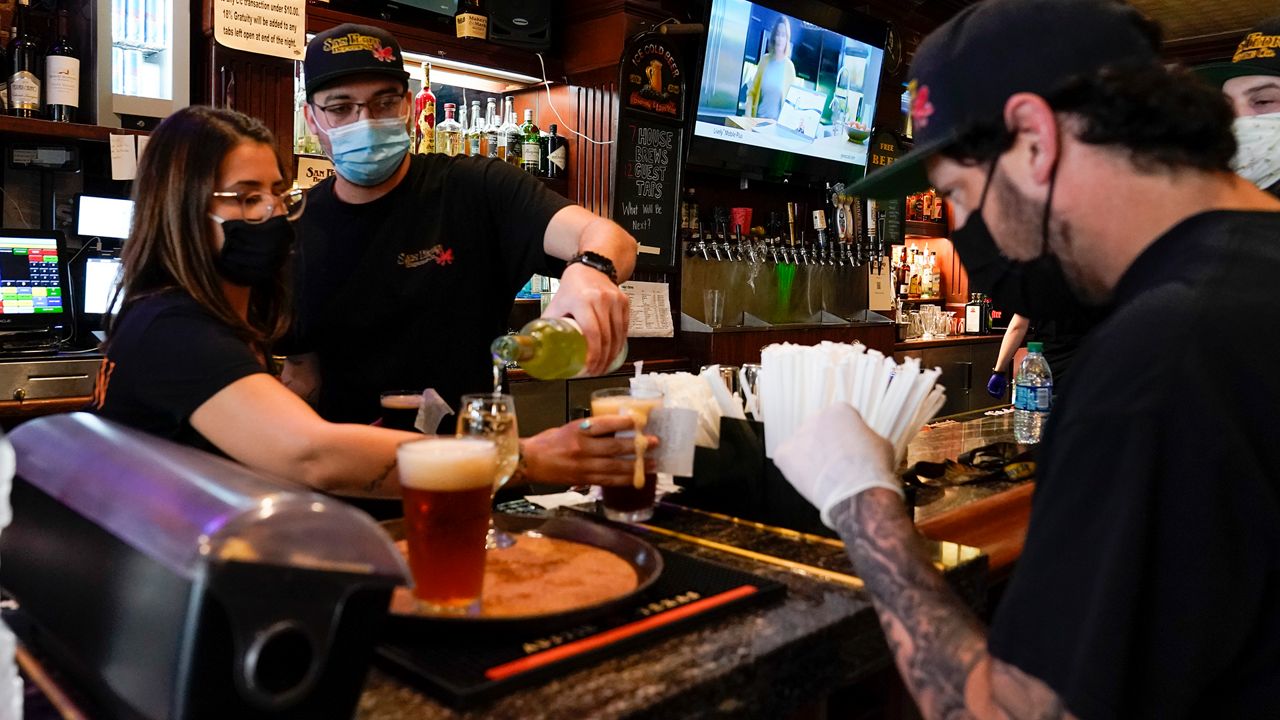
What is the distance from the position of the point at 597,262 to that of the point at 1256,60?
2384mm

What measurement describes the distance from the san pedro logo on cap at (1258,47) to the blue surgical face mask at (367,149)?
2660mm

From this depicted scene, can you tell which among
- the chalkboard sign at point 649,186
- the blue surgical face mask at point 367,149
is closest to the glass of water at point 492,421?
the blue surgical face mask at point 367,149

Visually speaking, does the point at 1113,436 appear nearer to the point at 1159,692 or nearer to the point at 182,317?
the point at 1159,692

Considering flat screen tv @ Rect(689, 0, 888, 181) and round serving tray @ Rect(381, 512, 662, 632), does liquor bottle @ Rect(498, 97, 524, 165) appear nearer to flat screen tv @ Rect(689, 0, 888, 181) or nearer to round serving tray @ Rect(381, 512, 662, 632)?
flat screen tv @ Rect(689, 0, 888, 181)

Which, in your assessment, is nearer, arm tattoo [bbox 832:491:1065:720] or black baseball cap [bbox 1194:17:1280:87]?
arm tattoo [bbox 832:491:1065:720]

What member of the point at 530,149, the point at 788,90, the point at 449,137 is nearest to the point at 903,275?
the point at 788,90

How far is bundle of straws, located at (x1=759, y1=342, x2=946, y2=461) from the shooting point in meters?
1.58

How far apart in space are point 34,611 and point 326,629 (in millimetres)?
457

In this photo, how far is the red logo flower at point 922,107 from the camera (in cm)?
116

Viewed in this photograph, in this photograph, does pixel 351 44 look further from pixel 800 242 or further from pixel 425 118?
pixel 800 242

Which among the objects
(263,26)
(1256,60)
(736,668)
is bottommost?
(736,668)

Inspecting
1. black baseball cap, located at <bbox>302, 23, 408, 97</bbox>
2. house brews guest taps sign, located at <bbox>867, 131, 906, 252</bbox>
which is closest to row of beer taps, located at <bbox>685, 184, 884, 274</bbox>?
house brews guest taps sign, located at <bbox>867, 131, 906, 252</bbox>

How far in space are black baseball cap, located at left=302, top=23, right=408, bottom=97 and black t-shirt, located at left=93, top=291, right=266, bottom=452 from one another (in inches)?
33.7

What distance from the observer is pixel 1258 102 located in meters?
3.08
